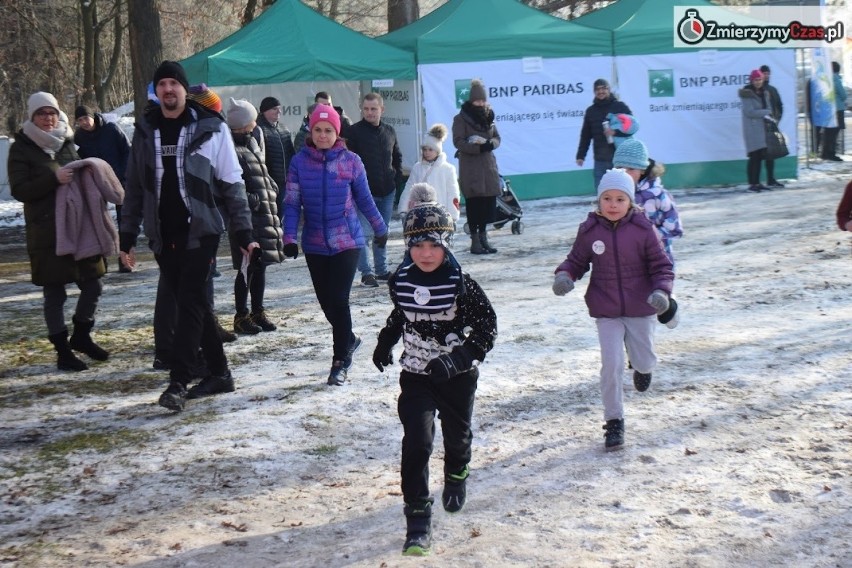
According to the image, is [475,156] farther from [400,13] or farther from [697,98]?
[400,13]

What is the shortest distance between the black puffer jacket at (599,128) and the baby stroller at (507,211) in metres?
1.05

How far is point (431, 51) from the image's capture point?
16359 millimetres

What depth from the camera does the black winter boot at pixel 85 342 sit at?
26.8 feet

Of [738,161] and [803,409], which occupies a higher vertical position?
[738,161]

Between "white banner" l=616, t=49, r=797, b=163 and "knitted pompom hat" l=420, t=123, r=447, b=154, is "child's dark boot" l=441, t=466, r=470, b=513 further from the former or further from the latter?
"white banner" l=616, t=49, r=797, b=163

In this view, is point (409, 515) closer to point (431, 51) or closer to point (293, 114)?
point (431, 51)

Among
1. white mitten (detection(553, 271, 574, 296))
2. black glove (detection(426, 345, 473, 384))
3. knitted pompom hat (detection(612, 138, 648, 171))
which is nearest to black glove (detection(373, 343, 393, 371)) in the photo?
black glove (detection(426, 345, 473, 384))

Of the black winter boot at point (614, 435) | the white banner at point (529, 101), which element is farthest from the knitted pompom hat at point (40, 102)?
the white banner at point (529, 101)

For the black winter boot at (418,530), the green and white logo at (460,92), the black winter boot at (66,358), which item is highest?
the green and white logo at (460,92)

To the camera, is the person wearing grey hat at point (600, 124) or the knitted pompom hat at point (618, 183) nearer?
the knitted pompom hat at point (618, 183)

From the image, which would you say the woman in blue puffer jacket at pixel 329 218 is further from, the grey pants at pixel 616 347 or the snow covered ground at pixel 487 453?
the grey pants at pixel 616 347

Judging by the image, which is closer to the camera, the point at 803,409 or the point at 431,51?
the point at 803,409

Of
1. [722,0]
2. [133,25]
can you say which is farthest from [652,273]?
[722,0]

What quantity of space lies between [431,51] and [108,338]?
8670 millimetres
